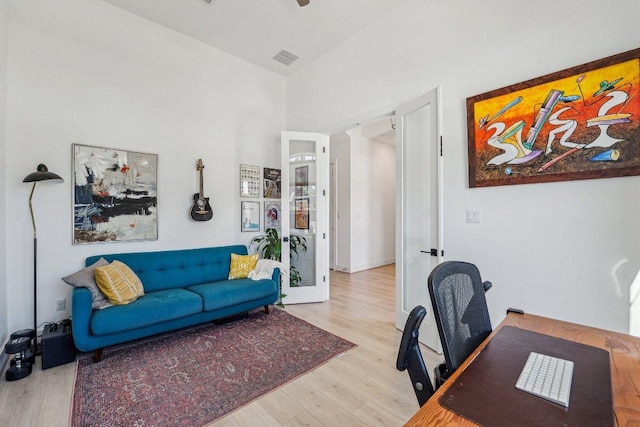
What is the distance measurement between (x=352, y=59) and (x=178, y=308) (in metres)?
3.57

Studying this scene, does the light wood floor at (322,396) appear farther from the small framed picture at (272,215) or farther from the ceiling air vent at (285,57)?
the ceiling air vent at (285,57)

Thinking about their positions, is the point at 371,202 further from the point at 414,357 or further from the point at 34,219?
the point at 414,357

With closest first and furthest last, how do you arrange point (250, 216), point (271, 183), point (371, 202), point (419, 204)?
point (419, 204) → point (250, 216) → point (271, 183) → point (371, 202)

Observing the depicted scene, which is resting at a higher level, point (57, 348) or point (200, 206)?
point (200, 206)

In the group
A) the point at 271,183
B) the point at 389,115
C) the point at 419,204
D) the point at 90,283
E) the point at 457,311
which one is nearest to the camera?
the point at 457,311

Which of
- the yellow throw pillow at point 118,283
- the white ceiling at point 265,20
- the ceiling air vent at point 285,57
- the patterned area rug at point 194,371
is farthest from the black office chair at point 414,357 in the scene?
the ceiling air vent at point 285,57

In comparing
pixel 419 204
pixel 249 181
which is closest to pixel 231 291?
pixel 249 181

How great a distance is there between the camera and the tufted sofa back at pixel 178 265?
300 cm

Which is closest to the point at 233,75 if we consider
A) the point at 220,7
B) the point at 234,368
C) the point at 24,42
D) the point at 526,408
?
the point at 220,7

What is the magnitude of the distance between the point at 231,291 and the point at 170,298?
1.95 ft

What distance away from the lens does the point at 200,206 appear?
143 inches

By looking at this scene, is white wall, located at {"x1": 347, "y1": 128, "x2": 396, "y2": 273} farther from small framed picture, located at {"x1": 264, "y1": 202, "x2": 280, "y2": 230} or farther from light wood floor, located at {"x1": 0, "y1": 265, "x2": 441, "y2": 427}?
light wood floor, located at {"x1": 0, "y1": 265, "x2": 441, "y2": 427}

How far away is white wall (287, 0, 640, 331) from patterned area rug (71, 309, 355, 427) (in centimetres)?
164

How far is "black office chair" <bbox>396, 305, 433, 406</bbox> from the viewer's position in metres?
0.93
